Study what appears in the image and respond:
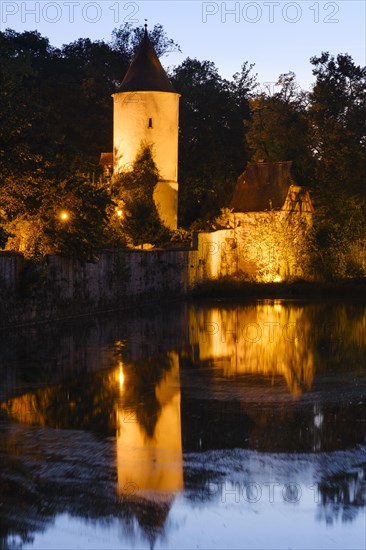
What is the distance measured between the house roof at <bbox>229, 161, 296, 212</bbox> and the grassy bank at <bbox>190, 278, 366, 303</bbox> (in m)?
7.59

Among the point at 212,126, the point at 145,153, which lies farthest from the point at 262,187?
the point at 212,126

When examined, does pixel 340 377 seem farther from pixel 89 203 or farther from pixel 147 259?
pixel 147 259

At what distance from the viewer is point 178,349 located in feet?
68.6

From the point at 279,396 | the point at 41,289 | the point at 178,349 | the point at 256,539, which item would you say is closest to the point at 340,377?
the point at 279,396

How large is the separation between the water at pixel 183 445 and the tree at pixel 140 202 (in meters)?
22.9

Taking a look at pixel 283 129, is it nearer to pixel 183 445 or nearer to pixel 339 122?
pixel 339 122

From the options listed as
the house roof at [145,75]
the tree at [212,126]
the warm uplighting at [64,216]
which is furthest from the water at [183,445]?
the tree at [212,126]

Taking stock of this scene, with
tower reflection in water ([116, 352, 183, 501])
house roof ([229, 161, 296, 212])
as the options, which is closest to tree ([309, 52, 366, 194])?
house roof ([229, 161, 296, 212])

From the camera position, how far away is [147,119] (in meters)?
55.3

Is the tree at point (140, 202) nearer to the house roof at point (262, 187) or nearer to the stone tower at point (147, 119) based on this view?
the stone tower at point (147, 119)

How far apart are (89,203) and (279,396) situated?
17.3 m

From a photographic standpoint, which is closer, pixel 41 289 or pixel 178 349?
pixel 178 349

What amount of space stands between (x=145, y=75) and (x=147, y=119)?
8.28 feet

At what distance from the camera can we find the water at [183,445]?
313 inches
